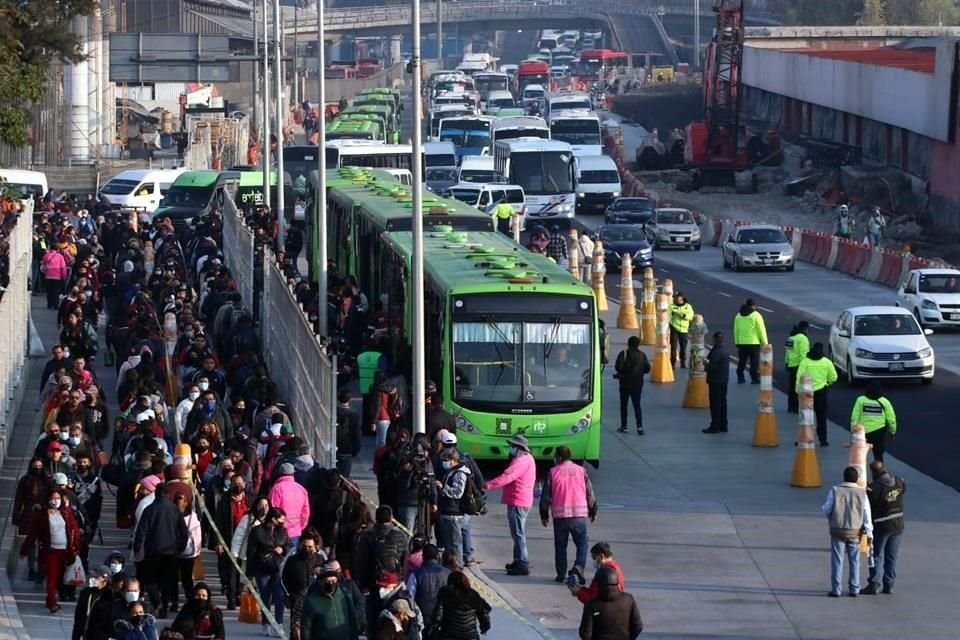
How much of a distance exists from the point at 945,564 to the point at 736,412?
9718mm

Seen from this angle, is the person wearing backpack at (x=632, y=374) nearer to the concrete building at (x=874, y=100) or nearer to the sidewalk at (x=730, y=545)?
the sidewalk at (x=730, y=545)

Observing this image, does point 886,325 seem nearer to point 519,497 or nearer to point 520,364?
point 520,364

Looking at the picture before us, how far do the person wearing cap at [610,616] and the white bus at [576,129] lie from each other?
218 ft

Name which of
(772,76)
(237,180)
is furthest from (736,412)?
(772,76)

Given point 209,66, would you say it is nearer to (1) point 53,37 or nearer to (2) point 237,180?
(2) point 237,180

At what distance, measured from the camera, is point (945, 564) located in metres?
20.5

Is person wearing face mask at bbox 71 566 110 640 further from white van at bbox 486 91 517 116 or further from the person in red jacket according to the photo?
white van at bbox 486 91 517 116

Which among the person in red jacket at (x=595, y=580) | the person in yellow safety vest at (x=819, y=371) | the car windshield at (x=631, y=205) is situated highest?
the person in red jacket at (x=595, y=580)

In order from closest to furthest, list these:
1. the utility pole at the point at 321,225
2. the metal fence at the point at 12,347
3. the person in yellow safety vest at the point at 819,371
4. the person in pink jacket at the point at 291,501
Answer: the person in pink jacket at the point at 291,501 → the person in yellow safety vest at the point at 819,371 → the metal fence at the point at 12,347 → the utility pole at the point at 321,225

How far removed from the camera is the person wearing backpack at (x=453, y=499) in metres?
19.5

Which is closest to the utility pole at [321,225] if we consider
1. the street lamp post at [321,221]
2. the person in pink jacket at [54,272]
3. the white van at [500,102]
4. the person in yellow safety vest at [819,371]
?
the street lamp post at [321,221]

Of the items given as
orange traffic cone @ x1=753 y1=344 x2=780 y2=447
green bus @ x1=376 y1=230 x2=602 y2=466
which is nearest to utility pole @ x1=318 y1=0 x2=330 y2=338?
green bus @ x1=376 y1=230 x2=602 y2=466

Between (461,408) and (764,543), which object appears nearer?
(764,543)

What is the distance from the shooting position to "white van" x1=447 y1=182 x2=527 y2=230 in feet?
192
